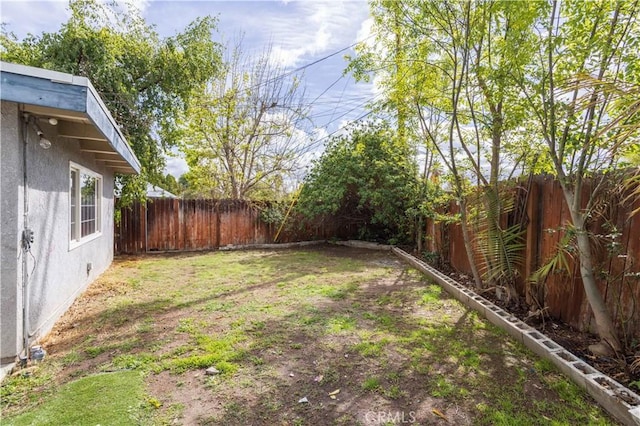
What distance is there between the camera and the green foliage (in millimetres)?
9602

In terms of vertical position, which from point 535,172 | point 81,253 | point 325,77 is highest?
point 325,77

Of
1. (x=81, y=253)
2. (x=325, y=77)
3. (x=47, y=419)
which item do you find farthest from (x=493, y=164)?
(x=325, y=77)

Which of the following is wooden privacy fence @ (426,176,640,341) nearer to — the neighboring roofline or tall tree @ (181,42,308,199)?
the neighboring roofline

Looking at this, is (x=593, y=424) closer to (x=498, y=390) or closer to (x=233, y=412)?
(x=498, y=390)

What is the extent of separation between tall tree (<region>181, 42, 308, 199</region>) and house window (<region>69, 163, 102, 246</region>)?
21.3 feet

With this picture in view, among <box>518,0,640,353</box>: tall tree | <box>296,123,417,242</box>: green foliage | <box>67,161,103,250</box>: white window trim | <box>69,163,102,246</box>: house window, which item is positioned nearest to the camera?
<box>518,0,640,353</box>: tall tree

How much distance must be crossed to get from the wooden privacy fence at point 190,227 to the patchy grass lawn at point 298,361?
4446 mm

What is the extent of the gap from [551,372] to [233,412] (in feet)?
9.07

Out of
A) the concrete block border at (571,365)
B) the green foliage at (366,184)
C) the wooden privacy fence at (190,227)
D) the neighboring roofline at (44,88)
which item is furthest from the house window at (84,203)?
the concrete block border at (571,365)

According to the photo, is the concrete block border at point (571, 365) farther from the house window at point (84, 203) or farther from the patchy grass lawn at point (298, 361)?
the house window at point (84, 203)

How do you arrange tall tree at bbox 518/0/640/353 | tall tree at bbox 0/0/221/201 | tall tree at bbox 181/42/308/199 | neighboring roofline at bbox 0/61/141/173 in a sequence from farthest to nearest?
tall tree at bbox 181/42/308/199 < tall tree at bbox 0/0/221/201 < tall tree at bbox 518/0/640/353 < neighboring roofline at bbox 0/61/141/173

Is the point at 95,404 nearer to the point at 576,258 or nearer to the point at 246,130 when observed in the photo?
the point at 576,258

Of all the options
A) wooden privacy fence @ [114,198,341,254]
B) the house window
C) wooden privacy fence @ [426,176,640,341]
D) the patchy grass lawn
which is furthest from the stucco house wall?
wooden privacy fence @ [426,176,640,341]

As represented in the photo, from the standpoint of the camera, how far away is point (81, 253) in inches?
209
